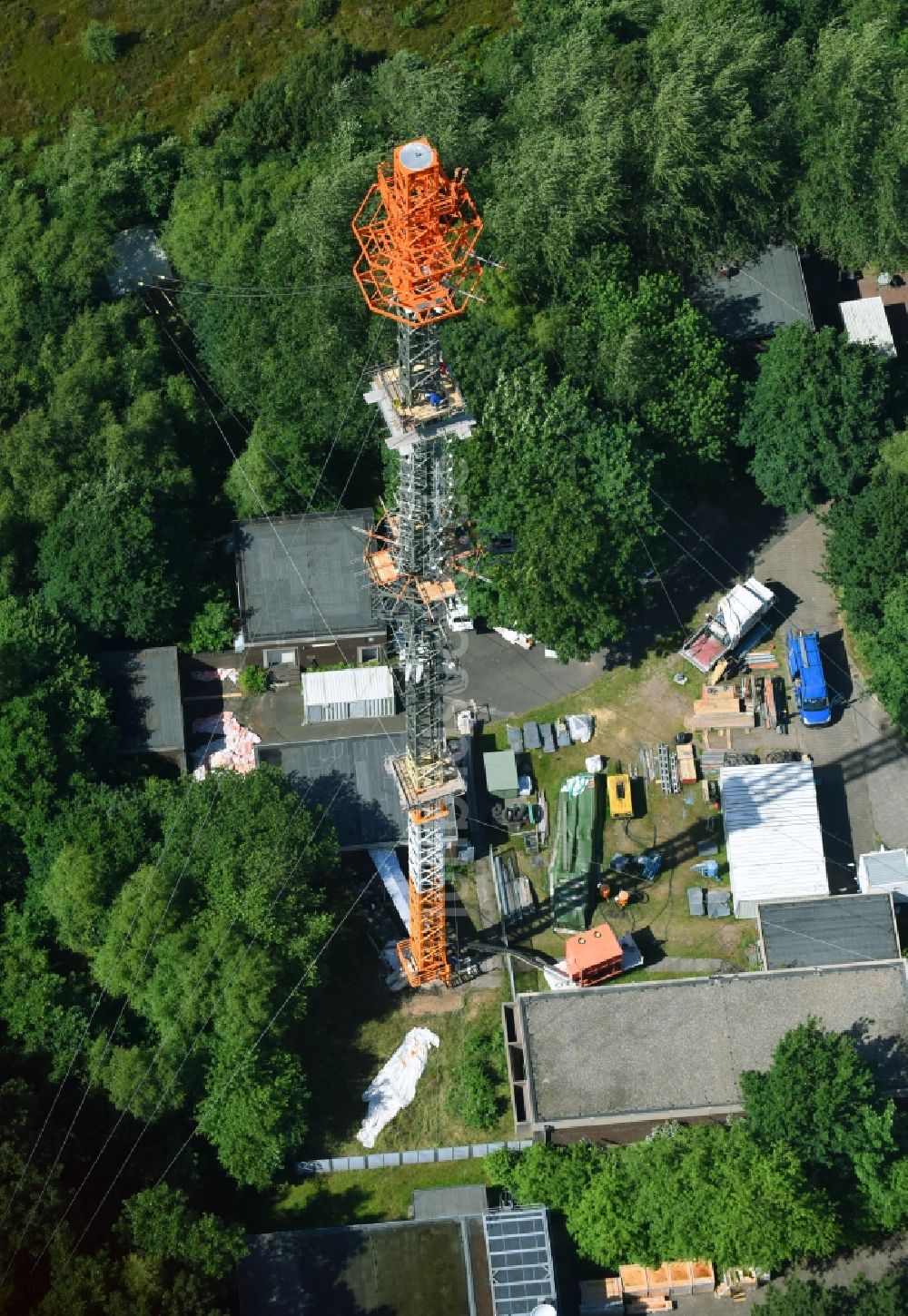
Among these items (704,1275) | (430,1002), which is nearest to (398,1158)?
(430,1002)

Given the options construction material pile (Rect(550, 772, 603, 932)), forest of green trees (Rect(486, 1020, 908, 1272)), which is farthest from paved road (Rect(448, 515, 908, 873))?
forest of green trees (Rect(486, 1020, 908, 1272))

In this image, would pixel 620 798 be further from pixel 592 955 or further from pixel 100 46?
pixel 100 46

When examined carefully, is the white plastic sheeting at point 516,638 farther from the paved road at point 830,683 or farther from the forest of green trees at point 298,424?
the forest of green trees at point 298,424

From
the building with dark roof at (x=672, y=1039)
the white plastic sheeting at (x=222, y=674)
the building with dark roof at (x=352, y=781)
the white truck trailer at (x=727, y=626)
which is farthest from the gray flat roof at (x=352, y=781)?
the white truck trailer at (x=727, y=626)

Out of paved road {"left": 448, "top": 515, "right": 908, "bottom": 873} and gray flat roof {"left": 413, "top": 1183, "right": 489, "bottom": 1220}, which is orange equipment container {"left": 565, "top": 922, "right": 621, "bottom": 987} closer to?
gray flat roof {"left": 413, "top": 1183, "right": 489, "bottom": 1220}

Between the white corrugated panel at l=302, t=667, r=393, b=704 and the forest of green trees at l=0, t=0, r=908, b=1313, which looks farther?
the white corrugated panel at l=302, t=667, r=393, b=704

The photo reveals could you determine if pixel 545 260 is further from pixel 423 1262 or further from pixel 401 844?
pixel 423 1262

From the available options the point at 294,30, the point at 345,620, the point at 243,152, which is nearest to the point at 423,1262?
the point at 345,620
